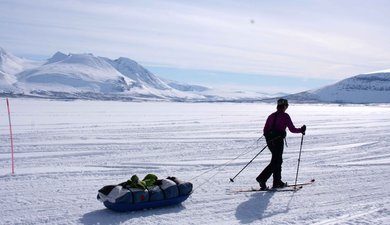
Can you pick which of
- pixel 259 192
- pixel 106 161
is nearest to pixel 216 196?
pixel 259 192

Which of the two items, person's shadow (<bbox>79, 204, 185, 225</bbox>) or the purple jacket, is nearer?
person's shadow (<bbox>79, 204, 185, 225</bbox>)

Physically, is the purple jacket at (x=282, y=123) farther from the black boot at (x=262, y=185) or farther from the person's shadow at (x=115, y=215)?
the person's shadow at (x=115, y=215)

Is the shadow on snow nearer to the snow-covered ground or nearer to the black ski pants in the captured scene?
the snow-covered ground

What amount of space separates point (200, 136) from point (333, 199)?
463 inches

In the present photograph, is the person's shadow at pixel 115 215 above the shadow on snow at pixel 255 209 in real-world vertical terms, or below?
above

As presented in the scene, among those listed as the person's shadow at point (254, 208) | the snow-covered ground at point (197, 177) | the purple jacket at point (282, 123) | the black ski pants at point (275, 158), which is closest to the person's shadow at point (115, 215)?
the snow-covered ground at point (197, 177)

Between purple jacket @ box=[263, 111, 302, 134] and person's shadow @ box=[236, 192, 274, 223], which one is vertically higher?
purple jacket @ box=[263, 111, 302, 134]

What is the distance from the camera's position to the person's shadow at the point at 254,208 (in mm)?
6601

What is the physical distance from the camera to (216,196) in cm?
780

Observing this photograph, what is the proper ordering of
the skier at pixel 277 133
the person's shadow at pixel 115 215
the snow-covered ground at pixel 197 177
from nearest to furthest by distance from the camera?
the person's shadow at pixel 115 215 → the snow-covered ground at pixel 197 177 → the skier at pixel 277 133

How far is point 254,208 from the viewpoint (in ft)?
23.3

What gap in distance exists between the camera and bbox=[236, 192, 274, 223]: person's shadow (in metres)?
6.60

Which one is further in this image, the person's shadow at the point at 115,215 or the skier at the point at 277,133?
the skier at the point at 277,133

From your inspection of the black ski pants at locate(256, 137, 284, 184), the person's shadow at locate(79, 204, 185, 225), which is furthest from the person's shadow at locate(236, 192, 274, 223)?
the person's shadow at locate(79, 204, 185, 225)
